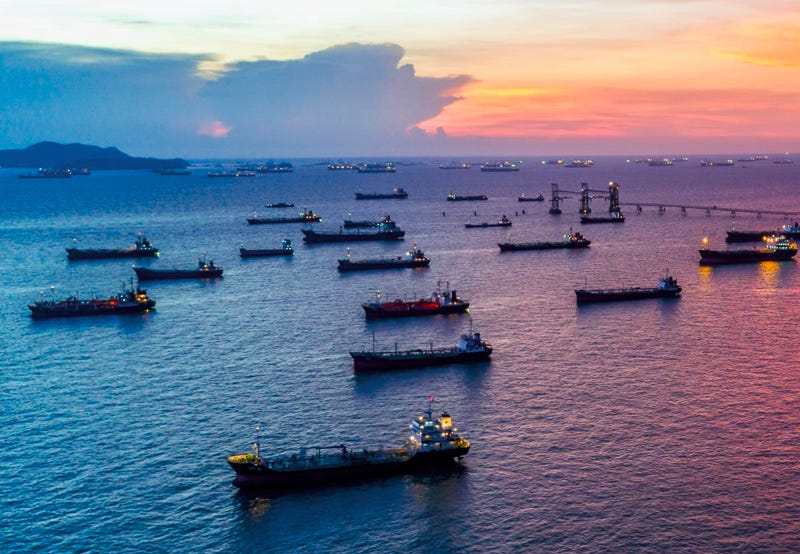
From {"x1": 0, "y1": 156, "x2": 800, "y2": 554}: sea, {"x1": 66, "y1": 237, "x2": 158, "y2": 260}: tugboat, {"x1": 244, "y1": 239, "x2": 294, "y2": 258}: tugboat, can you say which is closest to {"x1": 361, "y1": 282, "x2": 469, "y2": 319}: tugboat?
{"x1": 0, "y1": 156, "x2": 800, "y2": 554}: sea

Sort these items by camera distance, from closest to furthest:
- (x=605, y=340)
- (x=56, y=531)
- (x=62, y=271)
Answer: (x=56, y=531) → (x=605, y=340) → (x=62, y=271)

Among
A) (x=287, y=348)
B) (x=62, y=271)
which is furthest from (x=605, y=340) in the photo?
(x=62, y=271)

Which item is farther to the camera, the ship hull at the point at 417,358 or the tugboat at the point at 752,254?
the tugboat at the point at 752,254

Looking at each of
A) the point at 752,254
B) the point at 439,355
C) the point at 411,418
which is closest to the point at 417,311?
the point at 439,355

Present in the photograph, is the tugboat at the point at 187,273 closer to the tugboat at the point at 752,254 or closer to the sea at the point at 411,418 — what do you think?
the sea at the point at 411,418

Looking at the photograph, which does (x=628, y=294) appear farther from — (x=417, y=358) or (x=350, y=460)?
(x=350, y=460)

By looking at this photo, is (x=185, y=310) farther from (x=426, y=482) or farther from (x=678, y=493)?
(x=678, y=493)

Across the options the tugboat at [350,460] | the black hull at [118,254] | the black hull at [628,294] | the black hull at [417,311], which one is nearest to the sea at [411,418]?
the tugboat at [350,460]
